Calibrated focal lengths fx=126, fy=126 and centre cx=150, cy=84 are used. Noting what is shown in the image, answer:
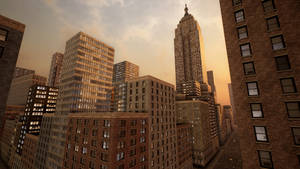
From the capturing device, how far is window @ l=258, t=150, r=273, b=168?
65.3ft

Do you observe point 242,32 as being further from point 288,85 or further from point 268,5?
point 288,85

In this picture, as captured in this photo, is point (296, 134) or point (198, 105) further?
point (198, 105)

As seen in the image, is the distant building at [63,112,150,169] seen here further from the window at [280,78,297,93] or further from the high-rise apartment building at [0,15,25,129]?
the window at [280,78,297,93]

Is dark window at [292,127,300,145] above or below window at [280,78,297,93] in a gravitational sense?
below

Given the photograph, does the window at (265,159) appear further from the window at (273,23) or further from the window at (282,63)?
the window at (273,23)

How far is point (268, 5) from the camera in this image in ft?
79.2

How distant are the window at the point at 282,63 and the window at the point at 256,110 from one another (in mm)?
7054

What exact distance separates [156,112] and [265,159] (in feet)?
159

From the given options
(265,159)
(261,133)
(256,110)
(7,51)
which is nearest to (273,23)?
(256,110)

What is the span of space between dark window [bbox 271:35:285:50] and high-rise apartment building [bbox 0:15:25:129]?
159 feet

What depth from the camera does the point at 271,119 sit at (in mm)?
20609

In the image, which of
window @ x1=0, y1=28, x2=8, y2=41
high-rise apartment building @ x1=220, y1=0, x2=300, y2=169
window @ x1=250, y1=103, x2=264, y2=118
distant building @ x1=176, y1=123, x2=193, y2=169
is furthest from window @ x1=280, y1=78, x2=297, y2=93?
distant building @ x1=176, y1=123, x2=193, y2=169

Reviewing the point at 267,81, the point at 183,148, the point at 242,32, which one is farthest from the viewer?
the point at 183,148

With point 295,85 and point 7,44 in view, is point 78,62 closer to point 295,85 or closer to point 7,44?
point 7,44
